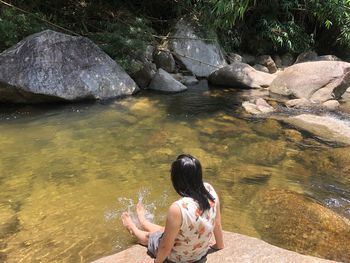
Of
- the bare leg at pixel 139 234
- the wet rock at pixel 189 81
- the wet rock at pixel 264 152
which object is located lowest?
the wet rock at pixel 189 81

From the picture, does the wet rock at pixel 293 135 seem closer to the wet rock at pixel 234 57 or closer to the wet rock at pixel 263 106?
the wet rock at pixel 263 106

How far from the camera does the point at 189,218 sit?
2613 millimetres

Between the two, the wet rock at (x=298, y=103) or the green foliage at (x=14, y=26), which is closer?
the green foliage at (x=14, y=26)

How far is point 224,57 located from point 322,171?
6.91 m

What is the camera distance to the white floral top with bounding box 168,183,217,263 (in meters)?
2.60

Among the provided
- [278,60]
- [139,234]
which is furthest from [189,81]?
[139,234]

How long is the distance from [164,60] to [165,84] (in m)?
1.47

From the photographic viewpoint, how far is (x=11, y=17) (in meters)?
8.58

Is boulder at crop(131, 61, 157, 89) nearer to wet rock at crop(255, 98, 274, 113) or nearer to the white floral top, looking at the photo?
wet rock at crop(255, 98, 274, 113)

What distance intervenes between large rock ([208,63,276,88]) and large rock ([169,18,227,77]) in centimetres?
68

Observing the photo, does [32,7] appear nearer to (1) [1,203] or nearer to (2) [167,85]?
(2) [167,85]

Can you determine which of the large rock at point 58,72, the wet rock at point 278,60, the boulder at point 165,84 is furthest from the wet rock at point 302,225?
the wet rock at point 278,60

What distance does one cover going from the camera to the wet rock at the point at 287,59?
13.0m

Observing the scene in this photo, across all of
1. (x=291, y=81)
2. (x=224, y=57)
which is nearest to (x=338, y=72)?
(x=291, y=81)
